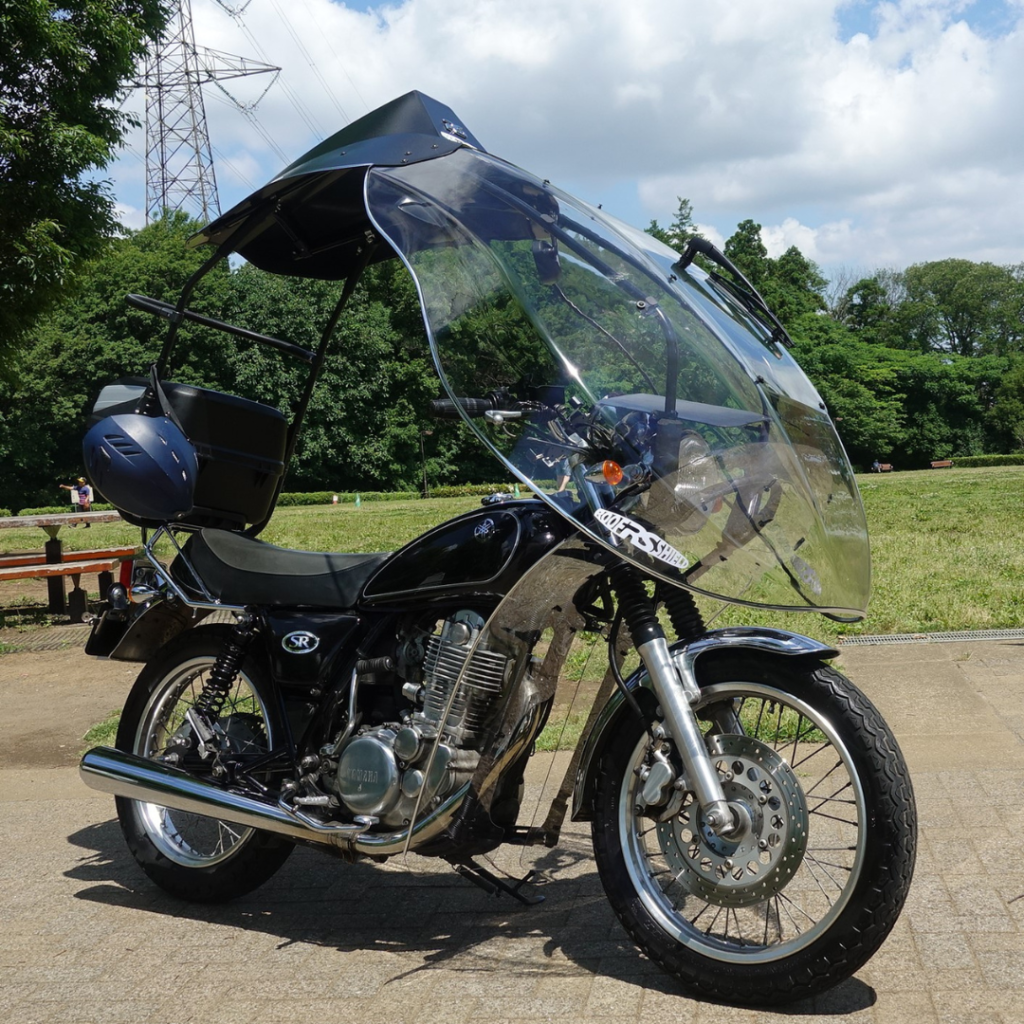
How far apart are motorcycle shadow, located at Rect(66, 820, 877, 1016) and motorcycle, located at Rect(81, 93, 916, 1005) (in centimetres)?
20

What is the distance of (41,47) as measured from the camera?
14.1 m

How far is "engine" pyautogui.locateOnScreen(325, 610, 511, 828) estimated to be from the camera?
355 centimetres

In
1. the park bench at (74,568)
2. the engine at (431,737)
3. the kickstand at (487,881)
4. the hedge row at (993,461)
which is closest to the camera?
the engine at (431,737)

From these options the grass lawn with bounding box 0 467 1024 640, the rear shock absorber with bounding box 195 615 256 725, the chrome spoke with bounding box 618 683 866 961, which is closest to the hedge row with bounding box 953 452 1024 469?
the grass lawn with bounding box 0 467 1024 640

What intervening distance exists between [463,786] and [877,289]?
3863 inches

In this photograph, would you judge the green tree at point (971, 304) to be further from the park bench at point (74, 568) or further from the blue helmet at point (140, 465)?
the blue helmet at point (140, 465)

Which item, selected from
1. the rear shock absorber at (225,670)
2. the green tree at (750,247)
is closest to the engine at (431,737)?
the rear shock absorber at (225,670)

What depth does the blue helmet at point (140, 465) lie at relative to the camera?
418cm

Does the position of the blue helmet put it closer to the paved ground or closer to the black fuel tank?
the black fuel tank

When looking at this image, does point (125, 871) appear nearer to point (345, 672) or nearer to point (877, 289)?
point (345, 672)

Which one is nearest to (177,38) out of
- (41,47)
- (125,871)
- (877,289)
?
(41,47)

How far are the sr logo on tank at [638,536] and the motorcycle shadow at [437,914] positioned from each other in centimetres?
120

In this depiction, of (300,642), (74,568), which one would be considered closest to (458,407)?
(300,642)

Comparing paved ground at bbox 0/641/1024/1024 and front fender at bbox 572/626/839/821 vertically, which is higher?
front fender at bbox 572/626/839/821
